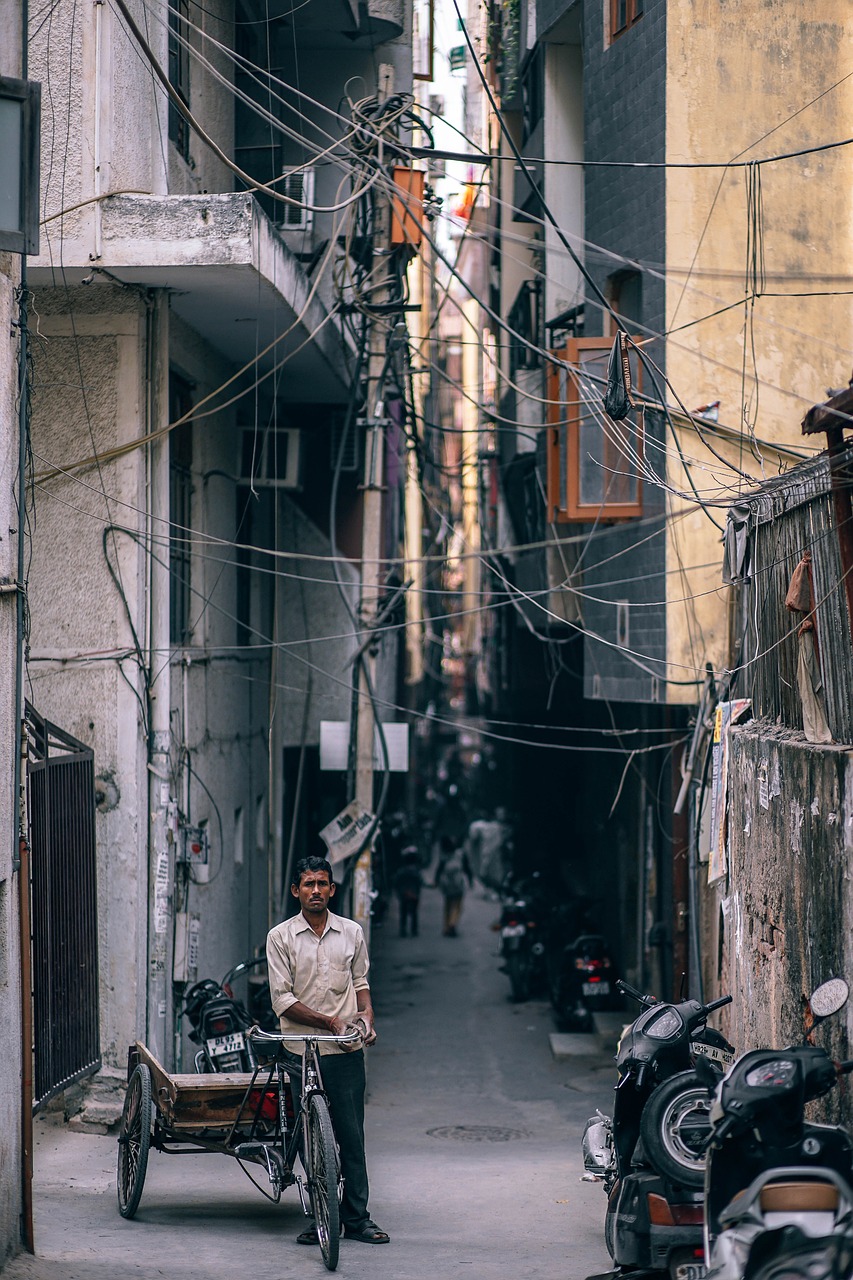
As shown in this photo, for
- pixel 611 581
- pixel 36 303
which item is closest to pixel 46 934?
pixel 36 303

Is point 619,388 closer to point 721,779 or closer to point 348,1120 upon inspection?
point 721,779

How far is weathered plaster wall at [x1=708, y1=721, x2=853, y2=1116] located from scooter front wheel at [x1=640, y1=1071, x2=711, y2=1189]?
2.41ft

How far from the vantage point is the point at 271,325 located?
1189 cm

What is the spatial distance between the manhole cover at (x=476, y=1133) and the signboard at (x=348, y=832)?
2.33 meters

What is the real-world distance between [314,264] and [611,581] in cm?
451

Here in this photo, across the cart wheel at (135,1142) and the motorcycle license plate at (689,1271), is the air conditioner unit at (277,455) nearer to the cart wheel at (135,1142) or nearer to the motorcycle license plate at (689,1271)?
the cart wheel at (135,1142)

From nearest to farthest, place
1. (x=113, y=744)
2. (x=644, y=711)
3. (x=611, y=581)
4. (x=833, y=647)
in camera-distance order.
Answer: (x=833, y=647)
(x=113, y=744)
(x=611, y=581)
(x=644, y=711)

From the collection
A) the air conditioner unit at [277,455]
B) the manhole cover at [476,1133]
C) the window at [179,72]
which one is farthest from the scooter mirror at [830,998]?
the air conditioner unit at [277,455]

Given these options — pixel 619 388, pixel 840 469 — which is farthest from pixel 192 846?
pixel 840 469

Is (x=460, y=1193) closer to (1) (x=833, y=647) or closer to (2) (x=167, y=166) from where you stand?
(1) (x=833, y=647)

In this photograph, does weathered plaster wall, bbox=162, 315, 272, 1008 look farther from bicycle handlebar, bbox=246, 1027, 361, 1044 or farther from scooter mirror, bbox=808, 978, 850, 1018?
scooter mirror, bbox=808, 978, 850, 1018

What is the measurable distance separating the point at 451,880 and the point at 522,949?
494 cm

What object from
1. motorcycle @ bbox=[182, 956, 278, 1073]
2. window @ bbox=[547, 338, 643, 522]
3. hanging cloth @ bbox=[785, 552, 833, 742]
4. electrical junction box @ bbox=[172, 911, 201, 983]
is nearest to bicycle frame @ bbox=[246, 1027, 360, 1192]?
motorcycle @ bbox=[182, 956, 278, 1073]

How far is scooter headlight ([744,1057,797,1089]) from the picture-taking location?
536 centimetres
